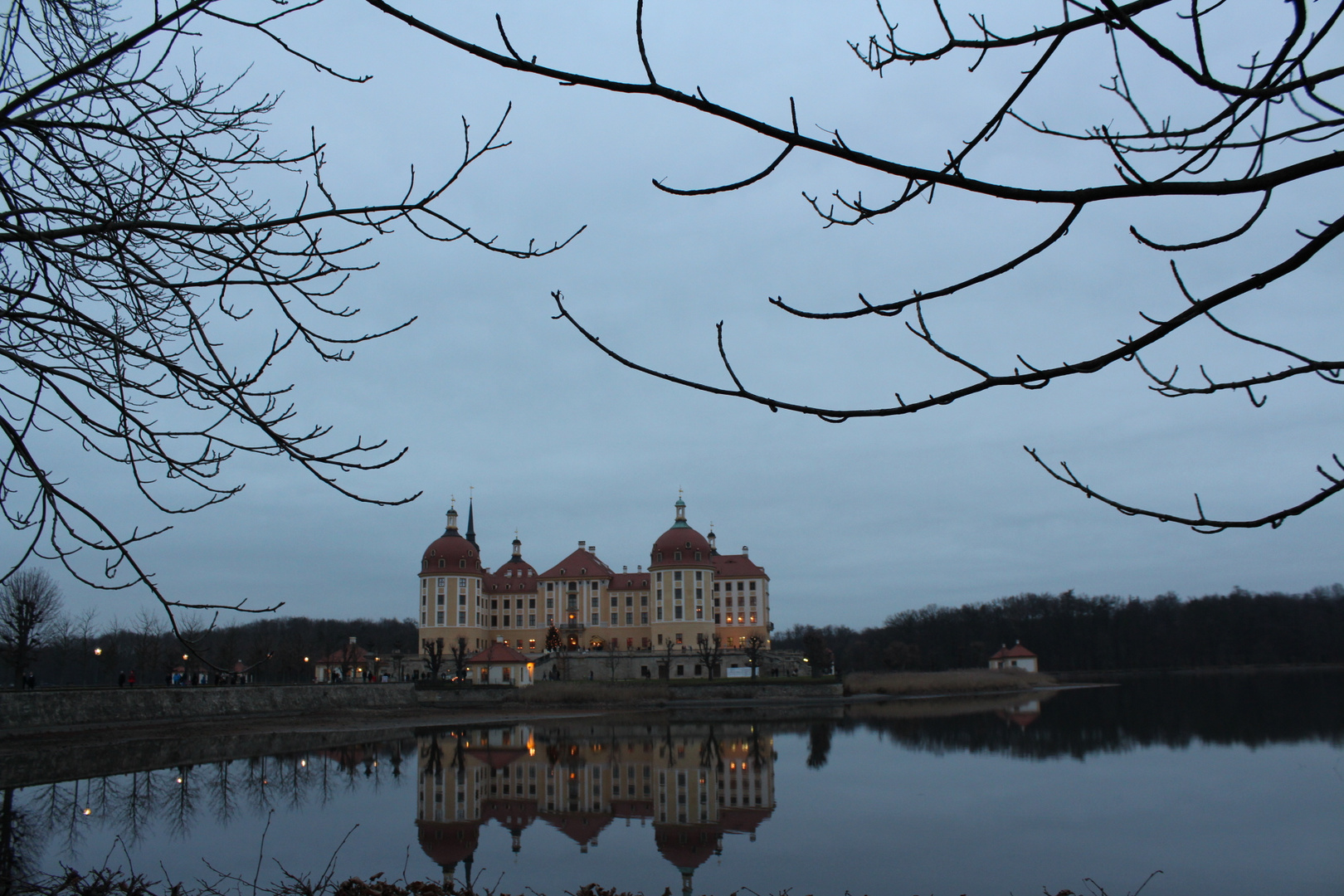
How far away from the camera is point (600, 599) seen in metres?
68.4

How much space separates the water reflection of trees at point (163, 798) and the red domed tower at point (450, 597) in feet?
148

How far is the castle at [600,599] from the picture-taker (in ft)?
205

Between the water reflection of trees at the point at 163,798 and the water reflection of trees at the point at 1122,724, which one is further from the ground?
the water reflection of trees at the point at 163,798

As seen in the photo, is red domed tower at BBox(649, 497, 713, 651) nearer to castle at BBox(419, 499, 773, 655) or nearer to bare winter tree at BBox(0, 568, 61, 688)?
castle at BBox(419, 499, 773, 655)

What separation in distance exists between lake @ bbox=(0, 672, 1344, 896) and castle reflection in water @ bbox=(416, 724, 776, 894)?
0.25 ft

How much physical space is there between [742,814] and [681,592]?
48150 millimetres

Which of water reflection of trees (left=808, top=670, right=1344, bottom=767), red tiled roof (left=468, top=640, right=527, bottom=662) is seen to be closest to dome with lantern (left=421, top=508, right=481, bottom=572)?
red tiled roof (left=468, top=640, right=527, bottom=662)

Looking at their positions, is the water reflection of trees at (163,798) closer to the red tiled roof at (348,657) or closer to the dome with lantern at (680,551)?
the red tiled roof at (348,657)

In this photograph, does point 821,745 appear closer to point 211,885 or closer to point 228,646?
point 211,885

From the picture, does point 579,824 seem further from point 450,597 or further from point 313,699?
point 450,597

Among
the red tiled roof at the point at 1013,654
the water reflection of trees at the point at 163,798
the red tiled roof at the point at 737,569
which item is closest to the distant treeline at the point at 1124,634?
the red tiled roof at the point at 1013,654

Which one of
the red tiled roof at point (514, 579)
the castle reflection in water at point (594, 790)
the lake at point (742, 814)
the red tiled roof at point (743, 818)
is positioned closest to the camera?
the lake at point (742, 814)

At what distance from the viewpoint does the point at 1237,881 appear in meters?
9.59

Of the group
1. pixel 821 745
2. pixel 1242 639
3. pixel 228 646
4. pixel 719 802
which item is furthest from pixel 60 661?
pixel 1242 639
